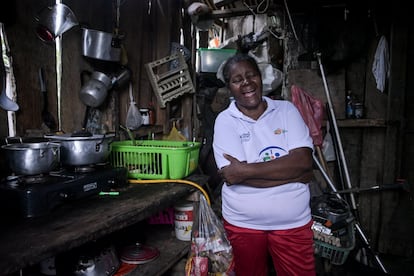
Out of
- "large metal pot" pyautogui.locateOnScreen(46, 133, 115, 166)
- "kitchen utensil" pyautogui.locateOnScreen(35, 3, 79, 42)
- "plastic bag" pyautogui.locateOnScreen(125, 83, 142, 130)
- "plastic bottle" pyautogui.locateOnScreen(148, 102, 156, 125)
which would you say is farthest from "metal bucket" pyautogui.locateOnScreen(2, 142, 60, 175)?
"plastic bottle" pyautogui.locateOnScreen(148, 102, 156, 125)

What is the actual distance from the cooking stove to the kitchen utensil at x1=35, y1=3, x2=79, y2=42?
2.71 ft

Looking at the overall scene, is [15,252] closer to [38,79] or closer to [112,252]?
[112,252]

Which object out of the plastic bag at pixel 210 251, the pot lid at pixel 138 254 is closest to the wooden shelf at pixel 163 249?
the pot lid at pixel 138 254

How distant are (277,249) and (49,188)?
1243 mm

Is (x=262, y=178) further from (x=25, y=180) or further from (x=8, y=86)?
(x=8, y=86)

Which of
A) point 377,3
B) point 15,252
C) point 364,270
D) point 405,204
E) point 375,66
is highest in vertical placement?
point 377,3

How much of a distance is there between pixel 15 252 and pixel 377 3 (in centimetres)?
382

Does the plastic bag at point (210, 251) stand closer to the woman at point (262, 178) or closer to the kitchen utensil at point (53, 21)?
the woman at point (262, 178)

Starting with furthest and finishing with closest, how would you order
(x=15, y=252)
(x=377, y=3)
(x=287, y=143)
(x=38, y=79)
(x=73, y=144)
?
(x=377, y=3)
(x=38, y=79)
(x=287, y=143)
(x=73, y=144)
(x=15, y=252)

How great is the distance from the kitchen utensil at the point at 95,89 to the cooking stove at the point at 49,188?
636mm

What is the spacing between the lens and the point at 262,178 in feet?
5.81

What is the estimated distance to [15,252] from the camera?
106cm

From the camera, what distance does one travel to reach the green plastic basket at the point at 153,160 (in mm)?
2113

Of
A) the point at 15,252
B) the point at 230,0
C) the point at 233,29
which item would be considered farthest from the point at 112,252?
the point at 233,29
